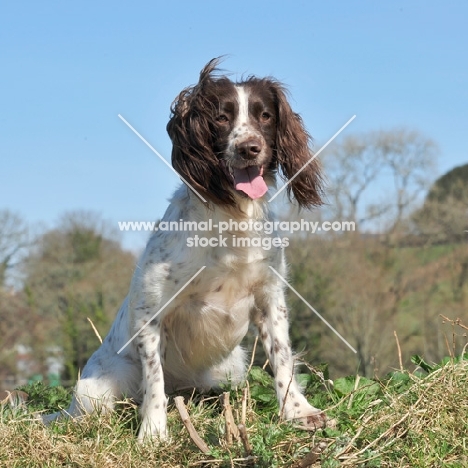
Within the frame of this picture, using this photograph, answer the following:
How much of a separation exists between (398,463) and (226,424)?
0.85 metres

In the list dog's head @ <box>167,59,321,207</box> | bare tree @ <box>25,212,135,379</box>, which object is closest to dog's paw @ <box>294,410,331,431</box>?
dog's head @ <box>167,59,321,207</box>

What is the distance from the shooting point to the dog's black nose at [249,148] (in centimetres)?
467

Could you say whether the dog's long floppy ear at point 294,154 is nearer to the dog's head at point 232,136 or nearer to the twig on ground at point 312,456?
the dog's head at point 232,136

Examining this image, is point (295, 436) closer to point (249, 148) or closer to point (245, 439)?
point (245, 439)

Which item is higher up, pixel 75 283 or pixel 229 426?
pixel 75 283

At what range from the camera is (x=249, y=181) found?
486 centimetres

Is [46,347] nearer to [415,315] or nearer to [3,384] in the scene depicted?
[3,384]

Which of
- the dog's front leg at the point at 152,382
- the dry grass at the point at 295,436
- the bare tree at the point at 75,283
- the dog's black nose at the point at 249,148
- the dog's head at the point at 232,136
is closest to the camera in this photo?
the dry grass at the point at 295,436

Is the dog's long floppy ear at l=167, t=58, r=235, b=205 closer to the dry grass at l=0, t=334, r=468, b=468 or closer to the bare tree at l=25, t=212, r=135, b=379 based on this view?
the dry grass at l=0, t=334, r=468, b=468

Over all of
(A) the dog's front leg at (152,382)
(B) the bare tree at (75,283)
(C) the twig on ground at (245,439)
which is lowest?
(C) the twig on ground at (245,439)

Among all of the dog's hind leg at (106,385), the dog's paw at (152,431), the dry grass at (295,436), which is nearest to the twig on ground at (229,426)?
the dry grass at (295,436)

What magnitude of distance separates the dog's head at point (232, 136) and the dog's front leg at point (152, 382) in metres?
0.99

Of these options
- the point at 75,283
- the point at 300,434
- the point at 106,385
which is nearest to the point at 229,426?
the point at 300,434

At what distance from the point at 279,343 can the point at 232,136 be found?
1429 mm
